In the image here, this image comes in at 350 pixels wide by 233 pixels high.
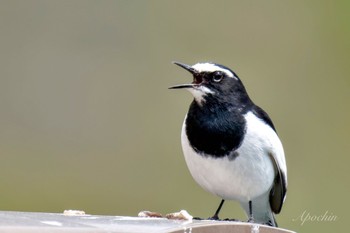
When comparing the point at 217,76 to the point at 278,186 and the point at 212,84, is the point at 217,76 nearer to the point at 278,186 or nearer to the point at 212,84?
the point at 212,84

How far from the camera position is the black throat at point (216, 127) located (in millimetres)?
5633

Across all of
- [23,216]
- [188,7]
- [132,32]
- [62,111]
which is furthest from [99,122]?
[23,216]

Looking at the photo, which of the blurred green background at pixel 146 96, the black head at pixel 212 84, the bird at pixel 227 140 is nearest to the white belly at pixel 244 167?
the bird at pixel 227 140

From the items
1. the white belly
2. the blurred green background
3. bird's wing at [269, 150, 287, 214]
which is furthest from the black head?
the blurred green background

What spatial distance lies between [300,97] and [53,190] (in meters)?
2.25

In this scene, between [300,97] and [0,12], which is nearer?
[300,97]

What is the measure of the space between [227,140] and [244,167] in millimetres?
136

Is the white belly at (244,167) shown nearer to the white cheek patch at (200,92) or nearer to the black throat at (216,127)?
the black throat at (216,127)

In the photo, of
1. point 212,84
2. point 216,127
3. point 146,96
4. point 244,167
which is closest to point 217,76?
point 212,84

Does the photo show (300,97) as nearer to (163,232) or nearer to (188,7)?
(188,7)

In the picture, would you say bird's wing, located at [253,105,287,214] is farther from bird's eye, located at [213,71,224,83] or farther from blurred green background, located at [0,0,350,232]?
blurred green background, located at [0,0,350,232]

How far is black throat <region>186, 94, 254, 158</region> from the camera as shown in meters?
5.63

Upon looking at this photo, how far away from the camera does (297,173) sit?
10.4m

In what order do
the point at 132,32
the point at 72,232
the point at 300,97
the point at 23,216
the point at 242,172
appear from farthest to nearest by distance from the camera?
the point at 132,32
the point at 300,97
the point at 242,172
the point at 23,216
the point at 72,232
